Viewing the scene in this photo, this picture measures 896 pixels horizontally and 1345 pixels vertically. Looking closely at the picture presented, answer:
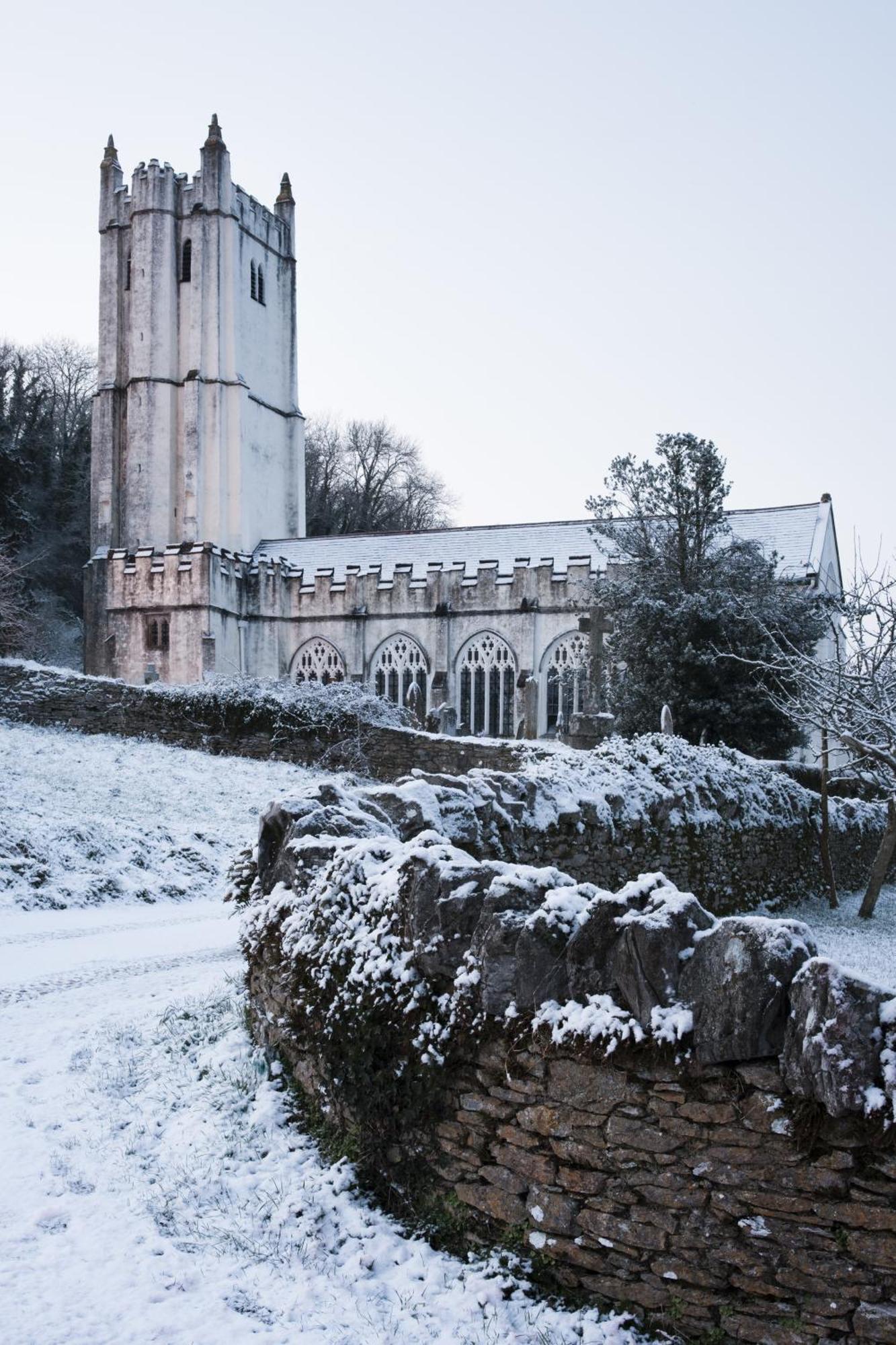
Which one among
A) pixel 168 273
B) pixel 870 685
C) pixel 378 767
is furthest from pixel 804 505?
pixel 168 273

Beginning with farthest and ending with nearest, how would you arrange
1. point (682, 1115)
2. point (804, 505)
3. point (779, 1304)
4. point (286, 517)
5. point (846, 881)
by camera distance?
point (286, 517) < point (804, 505) < point (846, 881) < point (682, 1115) < point (779, 1304)

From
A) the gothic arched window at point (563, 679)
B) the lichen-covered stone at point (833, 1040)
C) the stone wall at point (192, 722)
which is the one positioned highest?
the gothic arched window at point (563, 679)

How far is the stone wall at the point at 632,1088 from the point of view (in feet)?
11.7

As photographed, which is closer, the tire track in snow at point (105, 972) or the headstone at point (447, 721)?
the tire track in snow at point (105, 972)

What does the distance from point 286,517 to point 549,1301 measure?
42.0 metres

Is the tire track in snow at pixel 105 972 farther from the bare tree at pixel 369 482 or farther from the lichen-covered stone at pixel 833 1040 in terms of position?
the bare tree at pixel 369 482

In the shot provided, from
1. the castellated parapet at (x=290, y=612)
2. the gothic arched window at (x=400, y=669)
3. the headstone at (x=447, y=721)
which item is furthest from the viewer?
the gothic arched window at (x=400, y=669)

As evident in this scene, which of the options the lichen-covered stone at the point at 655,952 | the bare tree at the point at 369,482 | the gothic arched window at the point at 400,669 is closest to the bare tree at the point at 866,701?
the lichen-covered stone at the point at 655,952

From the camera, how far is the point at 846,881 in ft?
54.9

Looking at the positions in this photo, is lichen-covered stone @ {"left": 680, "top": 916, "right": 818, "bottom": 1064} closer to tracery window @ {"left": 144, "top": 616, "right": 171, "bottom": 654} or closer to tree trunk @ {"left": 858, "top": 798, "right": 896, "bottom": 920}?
tree trunk @ {"left": 858, "top": 798, "right": 896, "bottom": 920}

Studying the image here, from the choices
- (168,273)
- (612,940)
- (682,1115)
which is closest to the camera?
(682,1115)

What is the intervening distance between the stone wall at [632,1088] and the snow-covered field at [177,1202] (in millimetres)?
305

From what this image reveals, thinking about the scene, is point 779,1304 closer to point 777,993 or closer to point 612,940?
point 777,993

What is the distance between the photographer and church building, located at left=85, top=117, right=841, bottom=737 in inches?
1318
